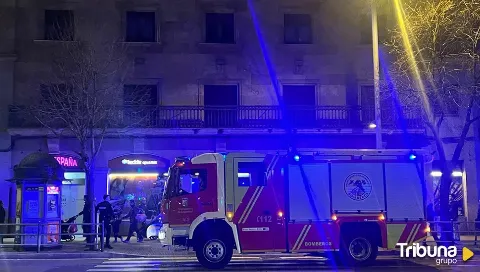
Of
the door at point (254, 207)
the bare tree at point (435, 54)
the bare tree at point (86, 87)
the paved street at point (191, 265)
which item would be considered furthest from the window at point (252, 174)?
the bare tree at point (86, 87)

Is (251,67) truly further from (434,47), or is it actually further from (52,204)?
(52,204)

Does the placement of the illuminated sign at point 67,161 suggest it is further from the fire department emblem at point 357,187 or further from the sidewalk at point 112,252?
the fire department emblem at point 357,187

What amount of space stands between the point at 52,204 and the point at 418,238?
13214mm

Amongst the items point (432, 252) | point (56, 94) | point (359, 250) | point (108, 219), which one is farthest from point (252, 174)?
point (56, 94)

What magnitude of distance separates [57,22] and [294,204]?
57.6 ft

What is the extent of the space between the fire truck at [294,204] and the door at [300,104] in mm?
11295

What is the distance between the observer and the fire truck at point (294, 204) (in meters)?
14.1

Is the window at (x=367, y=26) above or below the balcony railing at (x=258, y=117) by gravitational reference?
above

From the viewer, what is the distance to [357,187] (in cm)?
1470

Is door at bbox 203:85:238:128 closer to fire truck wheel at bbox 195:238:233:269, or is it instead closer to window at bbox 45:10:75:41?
window at bbox 45:10:75:41

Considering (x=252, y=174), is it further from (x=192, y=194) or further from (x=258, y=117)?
(x=258, y=117)

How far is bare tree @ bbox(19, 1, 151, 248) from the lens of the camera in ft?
68.8

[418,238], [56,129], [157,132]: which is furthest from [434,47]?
[56,129]

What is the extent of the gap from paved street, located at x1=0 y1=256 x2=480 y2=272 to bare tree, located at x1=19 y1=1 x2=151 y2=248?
4.41 metres
